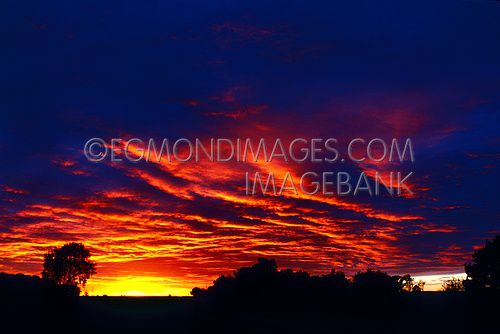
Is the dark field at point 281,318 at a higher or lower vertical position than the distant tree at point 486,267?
lower

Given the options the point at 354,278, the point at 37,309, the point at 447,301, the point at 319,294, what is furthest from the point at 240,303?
the point at 447,301

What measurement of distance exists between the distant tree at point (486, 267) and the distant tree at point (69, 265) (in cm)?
5209

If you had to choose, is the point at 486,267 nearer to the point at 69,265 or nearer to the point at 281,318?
the point at 281,318

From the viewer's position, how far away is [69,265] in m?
76.2

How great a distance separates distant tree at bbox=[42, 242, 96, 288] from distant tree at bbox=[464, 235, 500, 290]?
52.1 m

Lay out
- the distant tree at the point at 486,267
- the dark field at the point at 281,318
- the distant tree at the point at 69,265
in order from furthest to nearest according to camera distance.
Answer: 1. the distant tree at the point at 69,265
2. the distant tree at the point at 486,267
3. the dark field at the point at 281,318

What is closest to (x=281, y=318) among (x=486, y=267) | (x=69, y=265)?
(x=486, y=267)

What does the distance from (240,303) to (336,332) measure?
6.85 m

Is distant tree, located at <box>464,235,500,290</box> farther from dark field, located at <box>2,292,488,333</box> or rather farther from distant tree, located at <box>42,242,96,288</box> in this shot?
distant tree, located at <box>42,242,96,288</box>

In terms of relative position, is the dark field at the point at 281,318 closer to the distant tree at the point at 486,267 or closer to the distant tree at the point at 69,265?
the distant tree at the point at 486,267

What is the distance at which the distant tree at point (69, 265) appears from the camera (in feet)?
248

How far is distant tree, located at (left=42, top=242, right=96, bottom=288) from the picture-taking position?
248ft

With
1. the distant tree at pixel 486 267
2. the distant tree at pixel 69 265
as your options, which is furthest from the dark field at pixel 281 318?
the distant tree at pixel 69 265

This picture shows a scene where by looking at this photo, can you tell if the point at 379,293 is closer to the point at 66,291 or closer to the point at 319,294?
the point at 319,294
